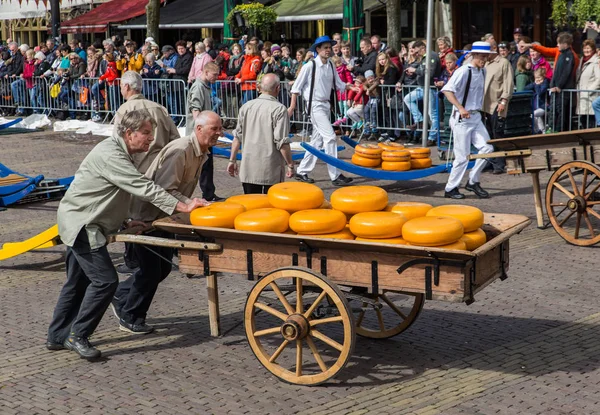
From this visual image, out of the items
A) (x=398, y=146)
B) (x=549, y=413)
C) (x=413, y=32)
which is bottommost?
(x=549, y=413)

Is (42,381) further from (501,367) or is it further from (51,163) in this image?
(51,163)

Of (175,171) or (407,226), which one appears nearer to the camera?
(407,226)

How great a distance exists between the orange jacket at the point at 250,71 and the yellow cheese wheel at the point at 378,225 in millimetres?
13978

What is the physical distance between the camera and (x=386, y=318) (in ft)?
25.3

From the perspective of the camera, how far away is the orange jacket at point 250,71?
20.0m

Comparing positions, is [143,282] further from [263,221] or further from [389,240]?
[389,240]

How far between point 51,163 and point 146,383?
11.1m

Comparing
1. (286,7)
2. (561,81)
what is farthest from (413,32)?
(561,81)

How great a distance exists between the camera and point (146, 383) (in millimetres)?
6438

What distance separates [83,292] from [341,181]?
24.6 feet

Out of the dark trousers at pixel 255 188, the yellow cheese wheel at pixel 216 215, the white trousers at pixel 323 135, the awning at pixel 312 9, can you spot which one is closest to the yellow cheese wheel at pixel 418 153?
the white trousers at pixel 323 135

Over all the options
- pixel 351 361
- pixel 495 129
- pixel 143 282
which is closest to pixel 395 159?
pixel 495 129

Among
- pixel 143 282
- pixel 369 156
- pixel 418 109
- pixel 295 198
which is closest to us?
pixel 295 198

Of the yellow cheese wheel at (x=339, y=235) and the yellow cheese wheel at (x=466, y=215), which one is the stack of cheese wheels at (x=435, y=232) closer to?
the yellow cheese wheel at (x=466, y=215)
